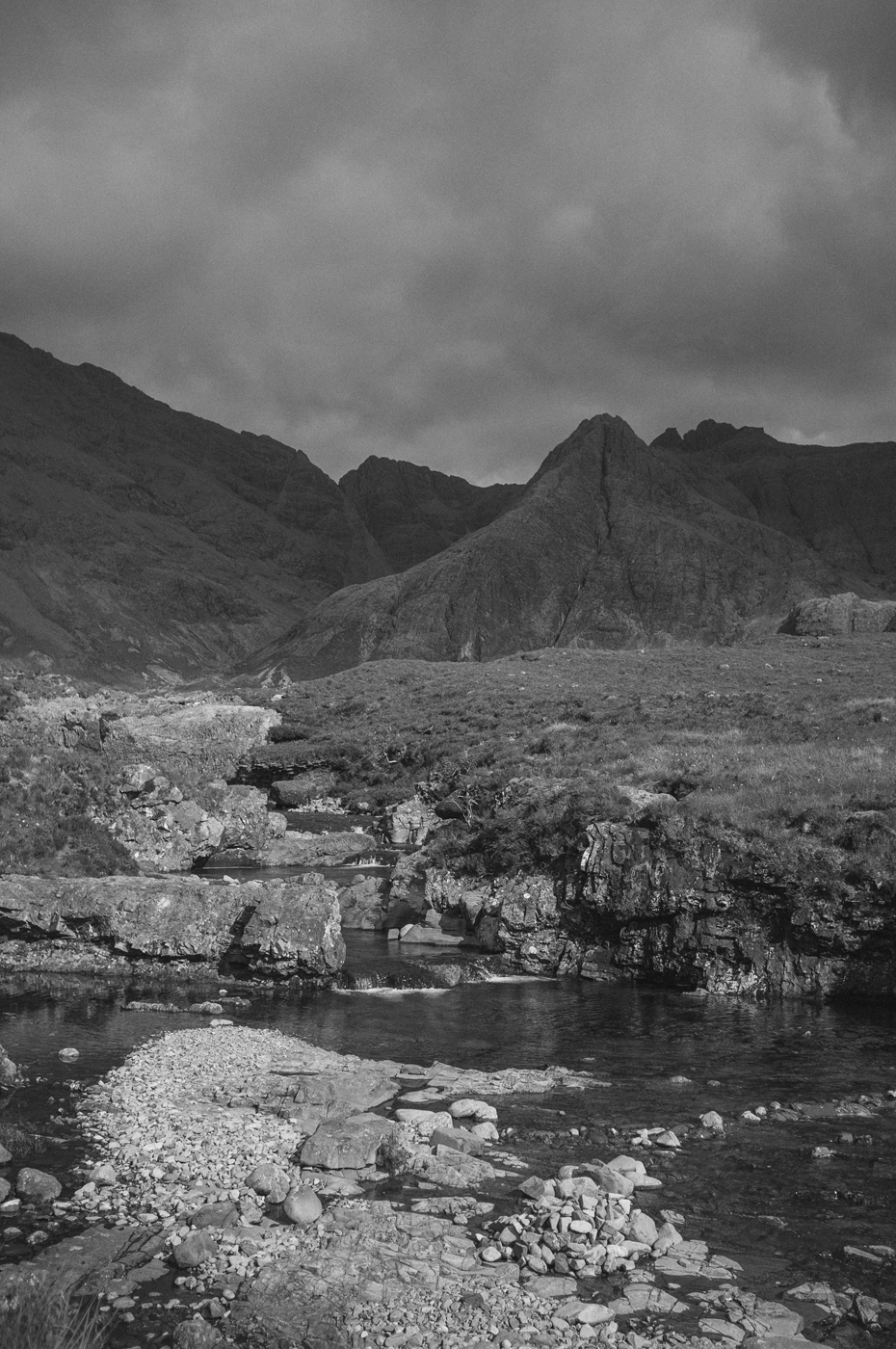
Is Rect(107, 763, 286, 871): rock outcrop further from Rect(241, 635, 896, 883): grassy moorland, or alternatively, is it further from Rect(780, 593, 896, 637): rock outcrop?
Rect(780, 593, 896, 637): rock outcrop

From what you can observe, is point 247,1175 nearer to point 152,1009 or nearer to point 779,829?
point 152,1009

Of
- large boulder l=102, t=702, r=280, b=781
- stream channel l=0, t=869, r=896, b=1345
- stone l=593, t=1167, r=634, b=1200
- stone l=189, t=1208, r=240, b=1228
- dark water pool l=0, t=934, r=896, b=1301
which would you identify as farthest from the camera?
large boulder l=102, t=702, r=280, b=781

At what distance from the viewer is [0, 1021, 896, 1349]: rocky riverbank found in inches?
370

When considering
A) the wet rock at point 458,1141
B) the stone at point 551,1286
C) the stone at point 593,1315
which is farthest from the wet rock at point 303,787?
the stone at point 593,1315

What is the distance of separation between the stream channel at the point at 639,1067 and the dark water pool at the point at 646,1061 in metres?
0.04

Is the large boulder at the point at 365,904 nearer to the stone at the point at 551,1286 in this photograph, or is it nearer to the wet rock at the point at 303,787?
the stone at the point at 551,1286

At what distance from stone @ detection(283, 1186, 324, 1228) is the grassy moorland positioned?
18472mm

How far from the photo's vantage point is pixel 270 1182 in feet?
40.0

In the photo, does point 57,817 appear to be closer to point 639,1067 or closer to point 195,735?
point 639,1067

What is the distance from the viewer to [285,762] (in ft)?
236

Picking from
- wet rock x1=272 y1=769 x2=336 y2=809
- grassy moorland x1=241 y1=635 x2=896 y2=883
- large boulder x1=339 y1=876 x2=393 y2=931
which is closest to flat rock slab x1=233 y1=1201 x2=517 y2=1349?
grassy moorland x1=241 y1=635 x2=896 y2=883

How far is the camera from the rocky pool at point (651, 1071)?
464 inches

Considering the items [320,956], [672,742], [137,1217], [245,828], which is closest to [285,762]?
[245,828]

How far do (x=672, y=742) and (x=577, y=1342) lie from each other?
1481 inches
